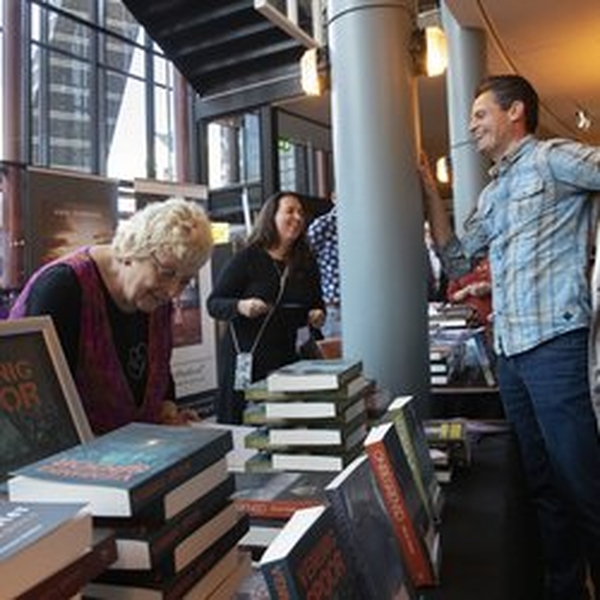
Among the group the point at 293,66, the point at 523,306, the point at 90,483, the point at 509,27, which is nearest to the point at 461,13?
the point at 509,27

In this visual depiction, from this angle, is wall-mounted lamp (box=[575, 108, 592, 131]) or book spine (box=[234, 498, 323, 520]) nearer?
book spine (box=[234, 498, 323, 520])

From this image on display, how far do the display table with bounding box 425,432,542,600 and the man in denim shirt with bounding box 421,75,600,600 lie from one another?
0.34 ft

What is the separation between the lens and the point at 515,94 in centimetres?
178

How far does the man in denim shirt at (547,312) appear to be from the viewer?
160 cm

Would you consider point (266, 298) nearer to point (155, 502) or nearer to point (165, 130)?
point (155, 502)

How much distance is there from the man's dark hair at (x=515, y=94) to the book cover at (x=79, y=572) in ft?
5.18

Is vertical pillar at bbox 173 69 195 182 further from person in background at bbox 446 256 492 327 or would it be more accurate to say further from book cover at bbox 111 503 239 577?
book cover at bbox 111 503 239 577

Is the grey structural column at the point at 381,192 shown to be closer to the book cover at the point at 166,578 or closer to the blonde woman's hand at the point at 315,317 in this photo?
the blonde woman's hand at the point at 315,317

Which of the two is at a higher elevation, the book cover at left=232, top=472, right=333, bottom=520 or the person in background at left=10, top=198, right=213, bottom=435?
the person in background at left=10, top=198, right=213, bottom=435

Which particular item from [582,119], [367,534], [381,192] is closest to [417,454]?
[367,534]

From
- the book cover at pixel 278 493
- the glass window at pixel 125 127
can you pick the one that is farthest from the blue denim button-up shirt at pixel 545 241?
the glass window at pixel 125 127

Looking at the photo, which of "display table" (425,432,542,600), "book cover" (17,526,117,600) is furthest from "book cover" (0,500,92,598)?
"display table" (425,432,542,600)

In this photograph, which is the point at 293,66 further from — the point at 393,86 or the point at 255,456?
the point at 255,456

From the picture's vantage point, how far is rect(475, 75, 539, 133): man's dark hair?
1.78m
